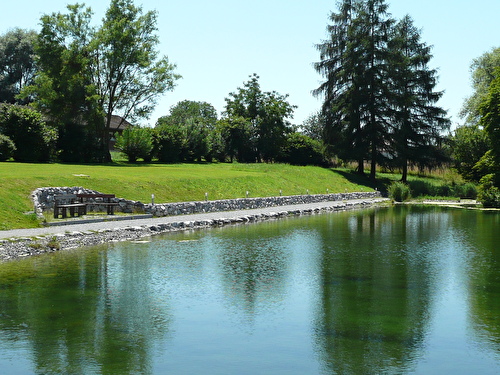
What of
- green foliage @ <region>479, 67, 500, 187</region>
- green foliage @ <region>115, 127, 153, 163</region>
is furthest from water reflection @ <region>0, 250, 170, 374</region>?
green foliage @ <region>115, 127, 153, 163</region>

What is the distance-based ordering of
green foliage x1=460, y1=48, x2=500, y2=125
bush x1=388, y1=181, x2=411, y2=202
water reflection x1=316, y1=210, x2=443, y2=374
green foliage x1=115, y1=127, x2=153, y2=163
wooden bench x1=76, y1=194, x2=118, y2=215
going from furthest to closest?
green foliage x1=460, y1=48, x2=500, y2=125 < green foliage x1=115, y1=127, x2=153, y2=163 < bush x1=388, y1=181, x2=411, y2=202 < wooden bench x1=76, y1=194, x2=118, y2=215 < water reflection x1=316, y1=210, x2=443, y2=374

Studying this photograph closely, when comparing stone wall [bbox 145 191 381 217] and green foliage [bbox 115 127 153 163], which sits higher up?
green foliage [bbox 115 127 153 163]

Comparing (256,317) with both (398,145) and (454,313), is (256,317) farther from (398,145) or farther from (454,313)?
(398,145)

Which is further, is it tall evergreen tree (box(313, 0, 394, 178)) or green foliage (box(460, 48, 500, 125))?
green foliage (box(460, 48, 500, 125))

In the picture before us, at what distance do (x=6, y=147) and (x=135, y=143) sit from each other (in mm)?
14377

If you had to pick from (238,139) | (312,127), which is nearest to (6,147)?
(238,139)

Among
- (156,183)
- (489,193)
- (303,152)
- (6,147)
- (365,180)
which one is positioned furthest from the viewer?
(303,152)

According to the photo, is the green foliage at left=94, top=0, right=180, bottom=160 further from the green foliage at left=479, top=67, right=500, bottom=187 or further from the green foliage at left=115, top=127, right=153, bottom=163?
the green foliage at left=479, top=67, right=500, bottom=187

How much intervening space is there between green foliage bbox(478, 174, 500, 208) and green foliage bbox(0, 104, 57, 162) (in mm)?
34860

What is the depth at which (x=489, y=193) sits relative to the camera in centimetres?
4741

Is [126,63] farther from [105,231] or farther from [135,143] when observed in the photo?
[105,231]

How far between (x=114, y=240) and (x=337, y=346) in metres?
14.7

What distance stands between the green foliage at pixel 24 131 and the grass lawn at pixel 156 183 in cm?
395

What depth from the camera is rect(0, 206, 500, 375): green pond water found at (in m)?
10.6
